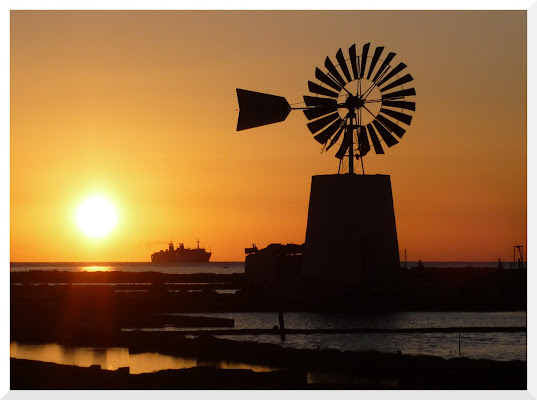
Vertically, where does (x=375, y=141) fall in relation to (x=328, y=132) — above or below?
below

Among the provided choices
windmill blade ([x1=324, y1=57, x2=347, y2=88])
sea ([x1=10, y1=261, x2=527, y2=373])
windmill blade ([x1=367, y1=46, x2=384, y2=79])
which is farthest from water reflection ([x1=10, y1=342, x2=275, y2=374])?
windmill blade ([x1=367, y1=46, x2=384, y2=79])

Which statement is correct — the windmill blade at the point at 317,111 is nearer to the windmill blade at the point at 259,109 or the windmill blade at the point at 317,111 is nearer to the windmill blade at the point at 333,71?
the windmill blade at the point at 259,109

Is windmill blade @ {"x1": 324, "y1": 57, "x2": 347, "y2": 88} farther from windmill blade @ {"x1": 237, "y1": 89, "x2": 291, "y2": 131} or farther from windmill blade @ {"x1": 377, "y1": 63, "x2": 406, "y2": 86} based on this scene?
windmill blade @ {"x1": 237, "y1": 89, "x2": 291, "y2": 131}

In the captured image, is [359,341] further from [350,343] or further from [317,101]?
[317,101]

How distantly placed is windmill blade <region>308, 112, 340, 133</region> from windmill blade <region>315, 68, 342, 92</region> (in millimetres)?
812

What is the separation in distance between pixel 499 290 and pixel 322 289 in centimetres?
1302

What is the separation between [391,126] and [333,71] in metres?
2.31

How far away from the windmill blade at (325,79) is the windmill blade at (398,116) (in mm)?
1511

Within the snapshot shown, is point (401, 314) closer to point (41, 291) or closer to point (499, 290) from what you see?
point (499, 290)

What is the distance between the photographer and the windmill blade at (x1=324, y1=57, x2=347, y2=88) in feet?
89.5

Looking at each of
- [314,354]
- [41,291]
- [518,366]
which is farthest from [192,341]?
[41,291]

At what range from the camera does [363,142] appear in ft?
90.9

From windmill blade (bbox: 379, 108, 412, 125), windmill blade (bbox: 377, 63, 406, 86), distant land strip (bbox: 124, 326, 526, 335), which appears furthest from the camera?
windmill blade (bbox: 379, 108, 412, 125)

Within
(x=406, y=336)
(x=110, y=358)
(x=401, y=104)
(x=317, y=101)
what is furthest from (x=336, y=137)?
(x=110, y=358)
